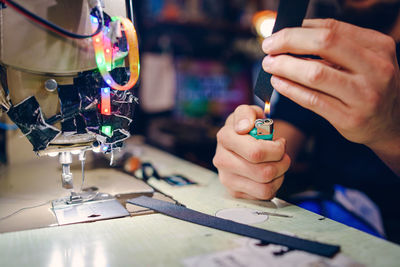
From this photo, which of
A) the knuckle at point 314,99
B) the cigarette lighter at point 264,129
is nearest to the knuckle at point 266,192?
the cigarette lighter at point 264,129

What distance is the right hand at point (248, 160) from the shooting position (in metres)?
0.75

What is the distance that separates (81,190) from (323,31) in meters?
0.71

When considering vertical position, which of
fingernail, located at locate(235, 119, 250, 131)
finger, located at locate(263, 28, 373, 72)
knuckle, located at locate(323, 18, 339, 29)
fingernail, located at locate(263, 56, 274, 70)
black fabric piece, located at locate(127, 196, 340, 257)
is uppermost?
knuckle, located at locate(323, 18, 339, 29)

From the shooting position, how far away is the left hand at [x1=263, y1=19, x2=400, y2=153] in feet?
1.97

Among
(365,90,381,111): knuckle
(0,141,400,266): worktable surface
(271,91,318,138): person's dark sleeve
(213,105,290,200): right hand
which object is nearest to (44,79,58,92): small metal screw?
(0,141,400,266): worktable surface

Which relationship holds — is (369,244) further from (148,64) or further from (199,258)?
(148,64)

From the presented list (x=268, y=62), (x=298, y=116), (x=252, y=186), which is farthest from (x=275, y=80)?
(x=298, y=116)

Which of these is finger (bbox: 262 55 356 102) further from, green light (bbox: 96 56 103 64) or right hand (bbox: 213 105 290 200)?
green light (bbox: 96 56 103 64)

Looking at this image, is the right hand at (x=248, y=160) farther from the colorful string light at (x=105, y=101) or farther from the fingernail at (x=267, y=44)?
the colorful string light at (x=105, y=101)

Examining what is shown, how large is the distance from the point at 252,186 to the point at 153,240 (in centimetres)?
30

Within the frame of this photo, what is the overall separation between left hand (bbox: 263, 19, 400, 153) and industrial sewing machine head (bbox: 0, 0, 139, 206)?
313mm

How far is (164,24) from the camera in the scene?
2180 mm

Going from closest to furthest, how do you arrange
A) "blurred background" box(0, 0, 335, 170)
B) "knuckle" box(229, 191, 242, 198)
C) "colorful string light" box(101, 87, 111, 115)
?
"colorful string light" box(101, 87, 111, 115) → "knuckle" box(229, 191, 242, 198) → "blurred background" box(0, 0, 335, 170)

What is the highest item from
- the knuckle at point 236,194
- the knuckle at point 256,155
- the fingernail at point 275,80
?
the fingernail at point 275,80
